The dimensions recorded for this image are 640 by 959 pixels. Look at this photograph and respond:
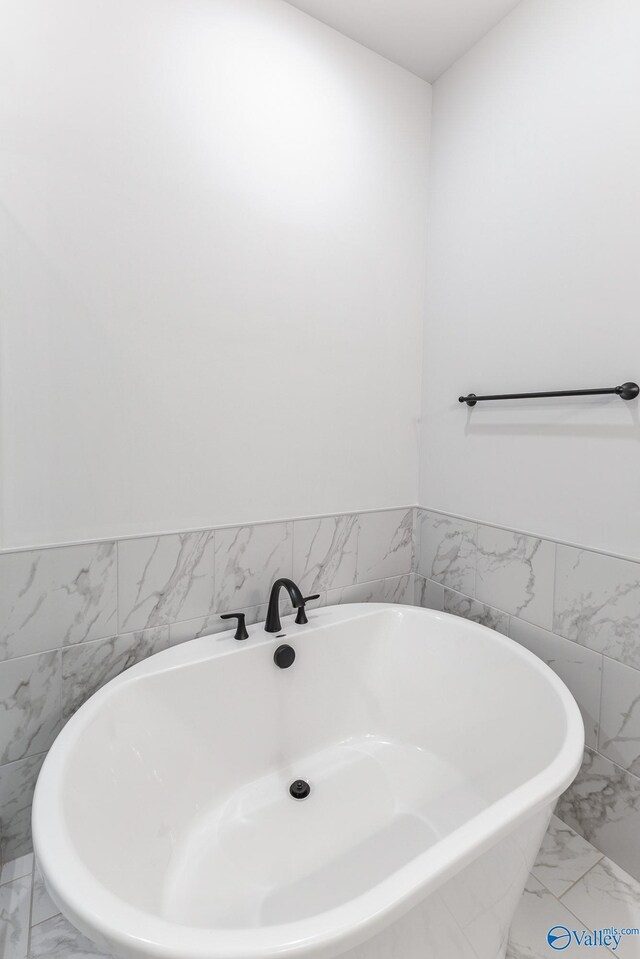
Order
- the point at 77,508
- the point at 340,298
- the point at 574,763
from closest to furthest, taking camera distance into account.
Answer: the point at 574,763, the point at 77,508, the point at 340,298

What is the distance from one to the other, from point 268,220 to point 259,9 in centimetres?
65

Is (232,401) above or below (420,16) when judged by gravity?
below

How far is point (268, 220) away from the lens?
1.57 m

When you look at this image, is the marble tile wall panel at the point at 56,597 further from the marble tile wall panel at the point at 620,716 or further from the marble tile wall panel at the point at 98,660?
the marble tile wall panel at the point at 620,716

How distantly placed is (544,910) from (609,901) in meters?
0.18

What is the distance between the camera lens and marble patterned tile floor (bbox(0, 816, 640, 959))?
1108 millimetres

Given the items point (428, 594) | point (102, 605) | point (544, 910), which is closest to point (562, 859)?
point (544, 910)

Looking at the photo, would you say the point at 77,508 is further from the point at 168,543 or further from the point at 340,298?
the point at 340,298

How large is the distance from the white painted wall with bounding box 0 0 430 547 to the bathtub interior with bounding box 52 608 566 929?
51 centimetres

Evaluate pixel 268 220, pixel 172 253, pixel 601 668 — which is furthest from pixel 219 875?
pixel 268 220

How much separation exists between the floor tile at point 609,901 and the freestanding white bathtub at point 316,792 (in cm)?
30

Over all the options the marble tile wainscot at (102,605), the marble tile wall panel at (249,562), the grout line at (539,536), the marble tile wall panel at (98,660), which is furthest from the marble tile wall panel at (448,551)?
the marble tile wall panel at (98,660)

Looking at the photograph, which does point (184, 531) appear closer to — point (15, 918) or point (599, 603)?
point (15, 918)

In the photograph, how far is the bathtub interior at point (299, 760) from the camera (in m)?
1.12
